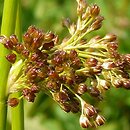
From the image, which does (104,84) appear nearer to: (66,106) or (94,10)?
(66,106)

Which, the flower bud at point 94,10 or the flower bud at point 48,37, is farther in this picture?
the flower bud at point 94,10

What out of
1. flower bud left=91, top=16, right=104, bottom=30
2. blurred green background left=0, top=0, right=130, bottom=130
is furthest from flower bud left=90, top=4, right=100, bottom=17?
blurred green background left=0, top=0, right=130, bottom=130

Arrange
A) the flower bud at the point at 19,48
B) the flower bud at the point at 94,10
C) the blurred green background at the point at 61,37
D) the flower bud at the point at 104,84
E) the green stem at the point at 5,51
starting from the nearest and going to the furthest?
the green stem at the point at 5,51 → the flower bud at the point at 19,48 → the flower bud at the point at 104,84 → the flower bud at the point at 94,10 → the blurred green background at the point at 61,37

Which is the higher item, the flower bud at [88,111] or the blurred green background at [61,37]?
the blurred green background at [61,37]

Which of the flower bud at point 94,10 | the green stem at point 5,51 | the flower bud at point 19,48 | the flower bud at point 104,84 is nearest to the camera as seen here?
the green stem at point 5,51

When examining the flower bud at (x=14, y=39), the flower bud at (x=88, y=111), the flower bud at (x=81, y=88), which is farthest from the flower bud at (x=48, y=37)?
the flower bud at (x=88, y=111)

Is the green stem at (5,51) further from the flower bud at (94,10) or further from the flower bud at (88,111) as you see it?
the flower bud at (94,10)

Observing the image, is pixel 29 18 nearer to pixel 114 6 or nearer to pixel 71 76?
pixel 114 6
